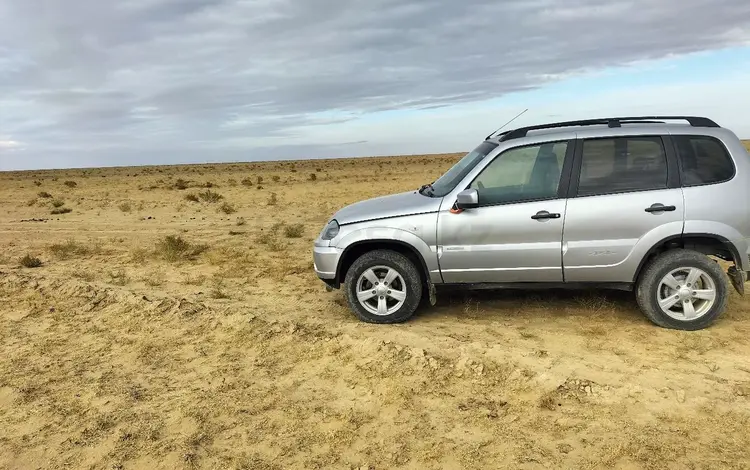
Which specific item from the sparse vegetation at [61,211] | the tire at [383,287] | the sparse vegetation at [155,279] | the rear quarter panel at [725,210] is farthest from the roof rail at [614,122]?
the sparse vegetation at [61,211]

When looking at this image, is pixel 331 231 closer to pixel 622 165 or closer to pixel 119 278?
pixel 622 165

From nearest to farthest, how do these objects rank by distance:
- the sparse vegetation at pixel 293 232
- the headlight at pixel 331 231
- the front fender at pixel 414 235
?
the front fender at pixel 414 235
the headlight at pixel 331 231
the sparse vegetation at pixel 293 232

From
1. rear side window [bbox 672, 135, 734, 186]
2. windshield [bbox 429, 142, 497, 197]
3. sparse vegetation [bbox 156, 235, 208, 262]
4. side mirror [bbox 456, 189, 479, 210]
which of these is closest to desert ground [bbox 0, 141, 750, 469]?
side mirror [bbox 456, 189, 479, 210]

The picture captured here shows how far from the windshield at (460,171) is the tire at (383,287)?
0.83 metres

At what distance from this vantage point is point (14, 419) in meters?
4.18

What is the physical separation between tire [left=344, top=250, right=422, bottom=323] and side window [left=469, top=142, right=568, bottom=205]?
1.02 metres

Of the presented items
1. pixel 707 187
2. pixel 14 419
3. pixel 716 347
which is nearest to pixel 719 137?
pixel 707 187

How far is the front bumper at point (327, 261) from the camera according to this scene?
586 cm

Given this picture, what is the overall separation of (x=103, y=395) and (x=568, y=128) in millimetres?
4861

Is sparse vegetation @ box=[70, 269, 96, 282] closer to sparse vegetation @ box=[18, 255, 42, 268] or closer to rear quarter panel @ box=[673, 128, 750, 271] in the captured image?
sparse vegetation @ box=[18, 255, 42, 268]

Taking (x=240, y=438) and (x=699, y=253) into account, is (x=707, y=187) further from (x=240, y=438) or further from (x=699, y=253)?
(x=240, y=438)

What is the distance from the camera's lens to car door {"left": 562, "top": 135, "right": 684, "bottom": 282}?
5312 millimetres

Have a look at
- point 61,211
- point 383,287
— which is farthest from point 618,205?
point 61,211

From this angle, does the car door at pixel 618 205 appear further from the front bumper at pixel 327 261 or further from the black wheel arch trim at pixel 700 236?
the front bumper at pixel 327 261
